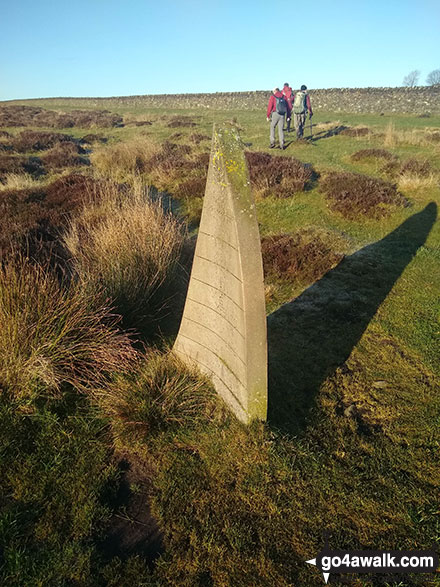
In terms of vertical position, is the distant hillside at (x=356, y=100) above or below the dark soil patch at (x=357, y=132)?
above

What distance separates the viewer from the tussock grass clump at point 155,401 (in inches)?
127

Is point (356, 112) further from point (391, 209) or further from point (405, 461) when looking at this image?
point (405, 461)

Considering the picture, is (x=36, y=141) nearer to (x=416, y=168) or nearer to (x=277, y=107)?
(x=277, y=107)

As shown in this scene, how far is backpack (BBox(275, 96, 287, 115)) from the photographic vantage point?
1554cm

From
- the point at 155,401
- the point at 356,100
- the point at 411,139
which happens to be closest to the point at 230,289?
the point at 155,401

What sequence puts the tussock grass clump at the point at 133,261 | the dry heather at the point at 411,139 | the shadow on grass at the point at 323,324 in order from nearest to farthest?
1. the shadow on grass at the point at 323,324
2. the tussock grass clump at the point at 133,261
3. the dry heather at the point at 411,139

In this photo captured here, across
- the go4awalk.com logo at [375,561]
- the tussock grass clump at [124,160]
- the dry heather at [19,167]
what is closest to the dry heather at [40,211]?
the dry heather at [19,167]

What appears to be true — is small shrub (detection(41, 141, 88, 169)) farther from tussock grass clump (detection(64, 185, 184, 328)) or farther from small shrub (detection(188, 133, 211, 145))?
tussock grass clump (detection(64, 185, 184, 328))

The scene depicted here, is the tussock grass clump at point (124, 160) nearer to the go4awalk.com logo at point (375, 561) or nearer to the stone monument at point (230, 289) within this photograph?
the stone monument at point (230, 289)

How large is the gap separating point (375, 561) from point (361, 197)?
29.1ft

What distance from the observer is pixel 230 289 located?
9.89 feet

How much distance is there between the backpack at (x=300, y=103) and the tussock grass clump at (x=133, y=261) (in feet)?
48.2

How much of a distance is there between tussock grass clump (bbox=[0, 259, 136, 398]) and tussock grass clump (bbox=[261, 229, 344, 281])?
11.9 ft

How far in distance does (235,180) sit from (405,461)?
9.30 ft
